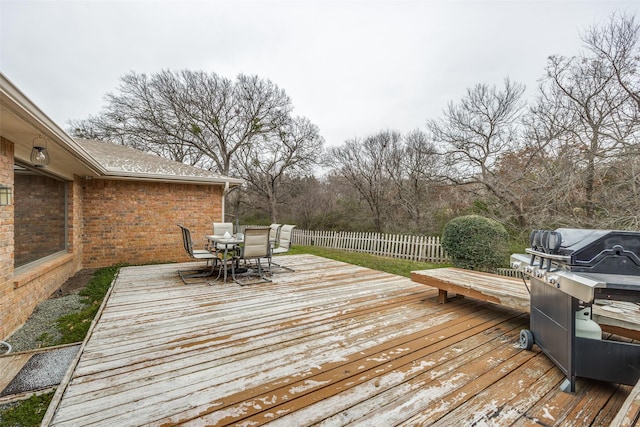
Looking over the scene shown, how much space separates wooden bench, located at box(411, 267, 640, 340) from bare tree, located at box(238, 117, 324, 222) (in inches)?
518

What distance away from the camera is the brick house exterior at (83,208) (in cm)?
312

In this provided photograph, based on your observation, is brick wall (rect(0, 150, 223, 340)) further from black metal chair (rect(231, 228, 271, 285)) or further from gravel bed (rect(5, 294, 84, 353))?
black metal chair (rect(231, 228, 271, 285))

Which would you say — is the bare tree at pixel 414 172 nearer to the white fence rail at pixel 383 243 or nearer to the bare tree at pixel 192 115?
the white fence rail at pixel 383 243

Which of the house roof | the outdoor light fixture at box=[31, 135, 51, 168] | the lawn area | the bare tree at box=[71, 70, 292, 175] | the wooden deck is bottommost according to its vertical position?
the lawn area

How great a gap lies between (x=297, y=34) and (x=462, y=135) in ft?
23.6

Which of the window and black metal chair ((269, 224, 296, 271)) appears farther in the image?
black metal chair ((269, 224, 296, 271))

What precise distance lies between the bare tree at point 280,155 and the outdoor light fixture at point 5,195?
13.4 meters

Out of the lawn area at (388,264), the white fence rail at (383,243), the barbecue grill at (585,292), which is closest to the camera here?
the barbecue grill at (585,292)

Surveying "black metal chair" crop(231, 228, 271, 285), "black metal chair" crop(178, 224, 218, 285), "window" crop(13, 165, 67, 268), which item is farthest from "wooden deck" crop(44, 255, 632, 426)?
"window" crop(13, 165, 67, 268)

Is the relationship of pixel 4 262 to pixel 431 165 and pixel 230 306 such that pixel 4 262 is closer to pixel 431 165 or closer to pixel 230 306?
pixel 230 306

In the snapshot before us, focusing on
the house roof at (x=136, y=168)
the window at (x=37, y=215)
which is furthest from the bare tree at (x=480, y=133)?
the window at (x=37, y=215)

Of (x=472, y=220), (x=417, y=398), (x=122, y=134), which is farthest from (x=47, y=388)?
(x=122, y=134)

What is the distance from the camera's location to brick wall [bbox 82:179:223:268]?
6.55m

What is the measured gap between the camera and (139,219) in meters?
6.94
